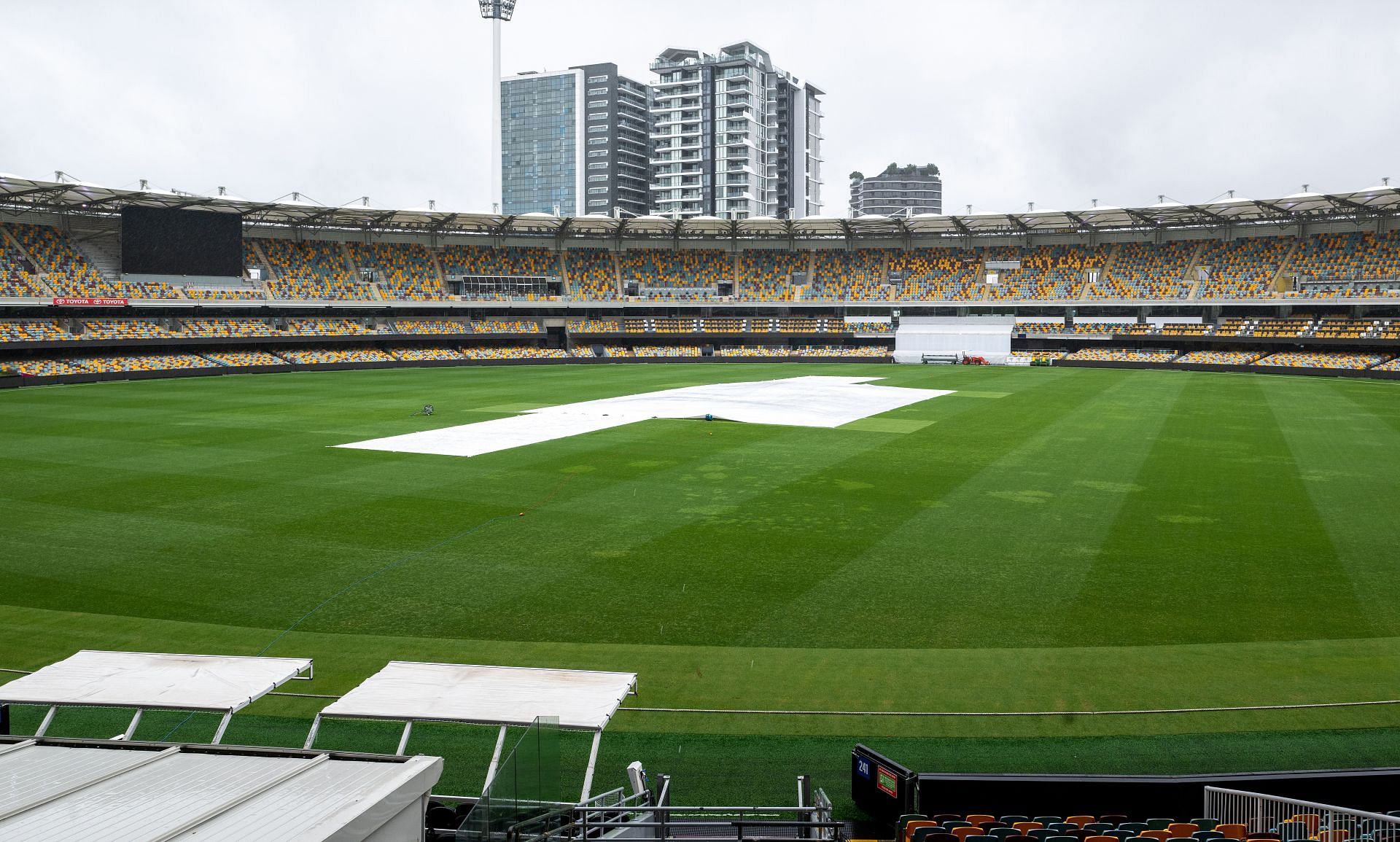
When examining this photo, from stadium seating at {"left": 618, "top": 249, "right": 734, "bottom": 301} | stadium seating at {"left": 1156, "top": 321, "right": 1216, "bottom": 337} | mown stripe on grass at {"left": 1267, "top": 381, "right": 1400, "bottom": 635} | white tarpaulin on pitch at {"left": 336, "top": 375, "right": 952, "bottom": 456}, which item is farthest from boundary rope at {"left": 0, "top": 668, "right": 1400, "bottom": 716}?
stadium seating at {"left": 618, "top": 249, "right": 734, "bottom": 301}

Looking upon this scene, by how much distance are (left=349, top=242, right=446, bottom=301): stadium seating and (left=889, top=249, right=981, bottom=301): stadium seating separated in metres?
46.4

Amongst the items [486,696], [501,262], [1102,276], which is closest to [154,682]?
[486,696]

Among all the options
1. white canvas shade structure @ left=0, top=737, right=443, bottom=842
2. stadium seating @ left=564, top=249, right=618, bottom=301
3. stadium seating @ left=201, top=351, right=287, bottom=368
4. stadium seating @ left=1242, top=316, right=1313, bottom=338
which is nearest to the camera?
white canvas shade structure @ left=0, top=737, right=443, bottom=842

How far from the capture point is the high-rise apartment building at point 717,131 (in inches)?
5664

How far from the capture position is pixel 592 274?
94.5 m

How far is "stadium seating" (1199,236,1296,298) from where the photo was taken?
76562 mm

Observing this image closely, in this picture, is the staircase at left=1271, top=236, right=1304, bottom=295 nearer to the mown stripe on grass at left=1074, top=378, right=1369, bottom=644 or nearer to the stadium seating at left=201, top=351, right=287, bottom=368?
the mown stripe on grass at left=1074, top=378, right=1369, bottom=644

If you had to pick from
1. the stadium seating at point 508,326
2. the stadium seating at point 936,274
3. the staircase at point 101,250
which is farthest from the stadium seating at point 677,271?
the staircase at point 101,250

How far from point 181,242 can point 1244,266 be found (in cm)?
8851

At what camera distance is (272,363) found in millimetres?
71812

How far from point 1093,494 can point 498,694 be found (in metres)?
19.2

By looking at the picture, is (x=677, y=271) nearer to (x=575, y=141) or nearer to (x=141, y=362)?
(x=141, y=362)

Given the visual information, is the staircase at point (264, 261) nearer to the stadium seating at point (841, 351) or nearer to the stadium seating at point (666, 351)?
the stadium seating at point (666, 351)

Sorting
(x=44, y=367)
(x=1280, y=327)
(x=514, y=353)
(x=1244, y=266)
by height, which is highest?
(x=1244, y=266)
